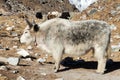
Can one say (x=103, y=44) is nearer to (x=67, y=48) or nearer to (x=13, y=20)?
(x=67, y=48)

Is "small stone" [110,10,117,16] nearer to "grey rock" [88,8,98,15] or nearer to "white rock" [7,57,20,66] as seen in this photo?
"grey rock" [88,8,98,15]

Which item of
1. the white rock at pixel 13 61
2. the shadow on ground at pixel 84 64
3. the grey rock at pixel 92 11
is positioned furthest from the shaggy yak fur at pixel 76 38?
the grey rock at pixel 92 11

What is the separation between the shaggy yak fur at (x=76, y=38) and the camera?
14242mm

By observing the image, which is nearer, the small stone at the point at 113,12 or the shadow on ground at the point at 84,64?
the shadow on ground at the point at 84,64

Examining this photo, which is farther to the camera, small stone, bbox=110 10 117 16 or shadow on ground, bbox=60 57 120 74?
small stone, bbox=110 10 117 16

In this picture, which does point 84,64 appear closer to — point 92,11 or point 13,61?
point 13,61

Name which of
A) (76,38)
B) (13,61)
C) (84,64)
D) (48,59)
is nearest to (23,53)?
(48,59)

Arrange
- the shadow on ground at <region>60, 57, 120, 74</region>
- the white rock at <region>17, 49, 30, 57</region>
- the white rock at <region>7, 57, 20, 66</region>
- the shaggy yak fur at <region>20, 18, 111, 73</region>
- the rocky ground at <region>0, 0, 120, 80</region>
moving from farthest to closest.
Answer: the white rock at <region>17, 49, 30, 57</region> < the shadow on ground at <region>60, 57, 120, 74</region> < the white rock at <region>7, 57, 20, 66</region> < the shaggy yak fur at <region>20, 18, 111, 73</region> < the rocky ground at <region>0, 0, 120, 80</region>

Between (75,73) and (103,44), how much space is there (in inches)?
56.0

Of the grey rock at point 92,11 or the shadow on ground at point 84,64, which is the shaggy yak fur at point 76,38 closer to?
the shadow on ground at point 84,64

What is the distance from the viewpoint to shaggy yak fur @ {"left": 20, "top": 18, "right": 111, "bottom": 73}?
14242 mm

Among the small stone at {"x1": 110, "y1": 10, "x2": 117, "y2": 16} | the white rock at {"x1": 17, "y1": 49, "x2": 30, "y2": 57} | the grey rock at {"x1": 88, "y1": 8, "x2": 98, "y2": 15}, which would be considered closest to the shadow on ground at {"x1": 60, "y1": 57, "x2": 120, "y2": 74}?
the white rock at {"x1": 17, "y1": 49, "x2": 30, "y2": 57}

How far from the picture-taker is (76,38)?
46.6 feet

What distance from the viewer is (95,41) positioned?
14.4 m
